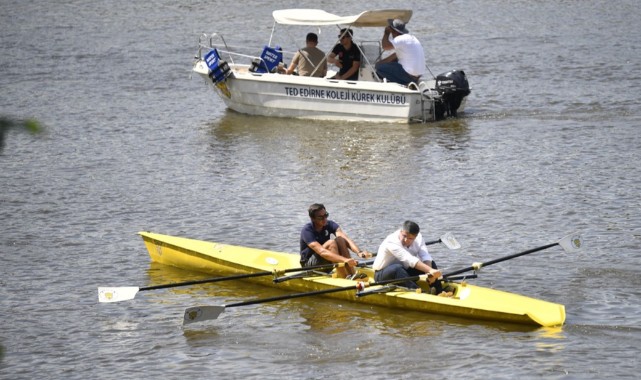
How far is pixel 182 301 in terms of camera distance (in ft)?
40.6

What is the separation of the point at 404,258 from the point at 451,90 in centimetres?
973

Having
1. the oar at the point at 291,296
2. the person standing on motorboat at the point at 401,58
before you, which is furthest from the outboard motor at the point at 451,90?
the oar at the point at 291,296

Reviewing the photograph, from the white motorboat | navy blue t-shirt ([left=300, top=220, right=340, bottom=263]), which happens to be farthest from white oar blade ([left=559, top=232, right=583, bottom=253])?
the white motorboat

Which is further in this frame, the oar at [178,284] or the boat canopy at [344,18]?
the boat canopy at [344,18]

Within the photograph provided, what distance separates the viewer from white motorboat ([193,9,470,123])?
2034 cm

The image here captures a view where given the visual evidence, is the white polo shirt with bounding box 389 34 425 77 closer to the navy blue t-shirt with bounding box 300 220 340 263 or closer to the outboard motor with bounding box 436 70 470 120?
the outboard motor with bounding box 436 70 470 120

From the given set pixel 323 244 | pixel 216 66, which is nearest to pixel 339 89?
pixel 216 66

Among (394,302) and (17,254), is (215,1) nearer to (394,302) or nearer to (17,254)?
(17,254)

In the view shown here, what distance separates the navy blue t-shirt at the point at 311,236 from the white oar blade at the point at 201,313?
166 cm

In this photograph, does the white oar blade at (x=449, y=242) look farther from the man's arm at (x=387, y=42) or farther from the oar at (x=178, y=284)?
the man's arm at (x=387, y=42)

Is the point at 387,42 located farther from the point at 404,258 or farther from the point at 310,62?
the point at 404,258

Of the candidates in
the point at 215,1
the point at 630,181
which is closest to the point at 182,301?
the point at 630,181

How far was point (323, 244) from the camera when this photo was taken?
12.2m

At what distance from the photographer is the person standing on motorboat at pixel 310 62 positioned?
2092cm
